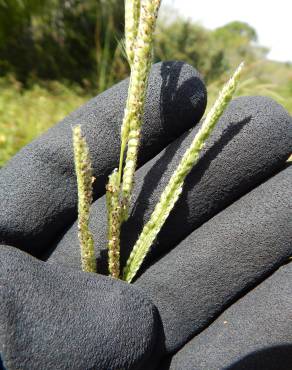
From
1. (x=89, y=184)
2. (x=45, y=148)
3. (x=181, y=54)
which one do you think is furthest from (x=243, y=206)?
(x=181, y=54)

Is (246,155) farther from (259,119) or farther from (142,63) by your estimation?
(142,63)

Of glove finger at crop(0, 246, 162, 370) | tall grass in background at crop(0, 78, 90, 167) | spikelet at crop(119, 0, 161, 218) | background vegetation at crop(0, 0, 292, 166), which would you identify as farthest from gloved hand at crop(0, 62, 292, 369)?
background vegetation at crop(0, 0, 292, 166)

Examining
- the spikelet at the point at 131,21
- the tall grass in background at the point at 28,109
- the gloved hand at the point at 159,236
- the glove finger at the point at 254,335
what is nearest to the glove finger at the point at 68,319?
the gloved hand at the point at 159,236

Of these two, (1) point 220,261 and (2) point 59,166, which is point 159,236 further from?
(2) point 59,166

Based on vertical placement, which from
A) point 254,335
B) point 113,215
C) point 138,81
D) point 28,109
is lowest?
point 28,109

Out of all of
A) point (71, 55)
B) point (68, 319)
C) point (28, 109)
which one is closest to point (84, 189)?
point (68, 319)

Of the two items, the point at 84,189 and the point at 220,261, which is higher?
the point at 84,189
